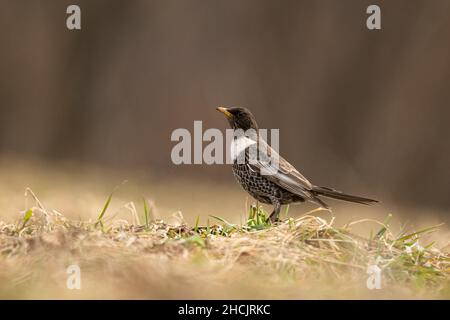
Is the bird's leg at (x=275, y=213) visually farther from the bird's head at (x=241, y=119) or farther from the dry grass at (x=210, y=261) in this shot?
the bird's head at (x=241, y=119)

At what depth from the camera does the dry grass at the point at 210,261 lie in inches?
129

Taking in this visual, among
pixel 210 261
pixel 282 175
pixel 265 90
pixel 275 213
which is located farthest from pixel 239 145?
pixel 265 90

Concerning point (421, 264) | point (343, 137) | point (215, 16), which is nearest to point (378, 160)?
point (343, 137)

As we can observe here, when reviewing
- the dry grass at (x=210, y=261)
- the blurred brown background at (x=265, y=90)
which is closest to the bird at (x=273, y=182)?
the dry grass at (x=210, y=261)

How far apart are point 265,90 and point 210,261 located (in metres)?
9.55

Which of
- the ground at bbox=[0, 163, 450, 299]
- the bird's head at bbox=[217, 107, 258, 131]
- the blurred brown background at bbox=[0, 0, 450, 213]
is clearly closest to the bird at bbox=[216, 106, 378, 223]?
the bird's head at bbox=[217, 107, 258, 131]

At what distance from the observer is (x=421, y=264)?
4102 mm

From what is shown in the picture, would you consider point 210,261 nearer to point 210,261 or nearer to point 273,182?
point 210,261

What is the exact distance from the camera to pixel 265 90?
13.1m

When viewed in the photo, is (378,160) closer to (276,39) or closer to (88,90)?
(276,39)

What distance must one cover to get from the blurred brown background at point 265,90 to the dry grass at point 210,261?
24.0 ft

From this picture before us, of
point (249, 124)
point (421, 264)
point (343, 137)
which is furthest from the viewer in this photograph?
point (343, 137)
